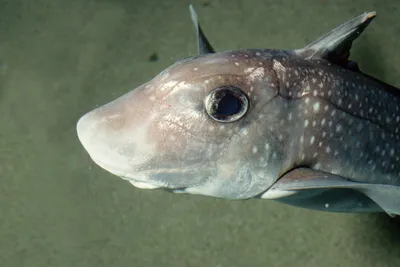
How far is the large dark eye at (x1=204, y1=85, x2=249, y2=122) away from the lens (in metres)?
1.72

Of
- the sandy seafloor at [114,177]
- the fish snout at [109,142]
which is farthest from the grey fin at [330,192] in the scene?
the sandy seafloor at [114,177]

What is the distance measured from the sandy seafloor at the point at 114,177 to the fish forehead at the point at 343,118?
4.02 ft

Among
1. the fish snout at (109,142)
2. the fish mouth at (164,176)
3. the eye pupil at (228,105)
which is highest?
the eye pupil at (228,105)

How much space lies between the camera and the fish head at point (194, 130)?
5.54ft

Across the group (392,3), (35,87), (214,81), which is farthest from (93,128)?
(392,3)

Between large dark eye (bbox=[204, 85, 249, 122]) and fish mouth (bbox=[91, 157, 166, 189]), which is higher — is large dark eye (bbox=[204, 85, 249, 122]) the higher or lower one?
the higher one

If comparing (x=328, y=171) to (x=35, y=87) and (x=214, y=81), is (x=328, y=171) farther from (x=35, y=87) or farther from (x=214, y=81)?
(x=35, y=87)

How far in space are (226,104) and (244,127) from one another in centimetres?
12

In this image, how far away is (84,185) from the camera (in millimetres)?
3414

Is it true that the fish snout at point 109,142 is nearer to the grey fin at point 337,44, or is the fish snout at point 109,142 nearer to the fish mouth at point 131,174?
the fish mouth at point 131,174

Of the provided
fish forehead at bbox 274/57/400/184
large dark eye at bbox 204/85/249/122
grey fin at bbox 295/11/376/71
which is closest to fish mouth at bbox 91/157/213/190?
large dark eye at bbox 204/85/249/122

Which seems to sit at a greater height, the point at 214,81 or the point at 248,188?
the point at 214,81

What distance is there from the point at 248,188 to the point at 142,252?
175cm

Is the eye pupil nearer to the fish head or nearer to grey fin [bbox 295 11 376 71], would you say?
the fish head
